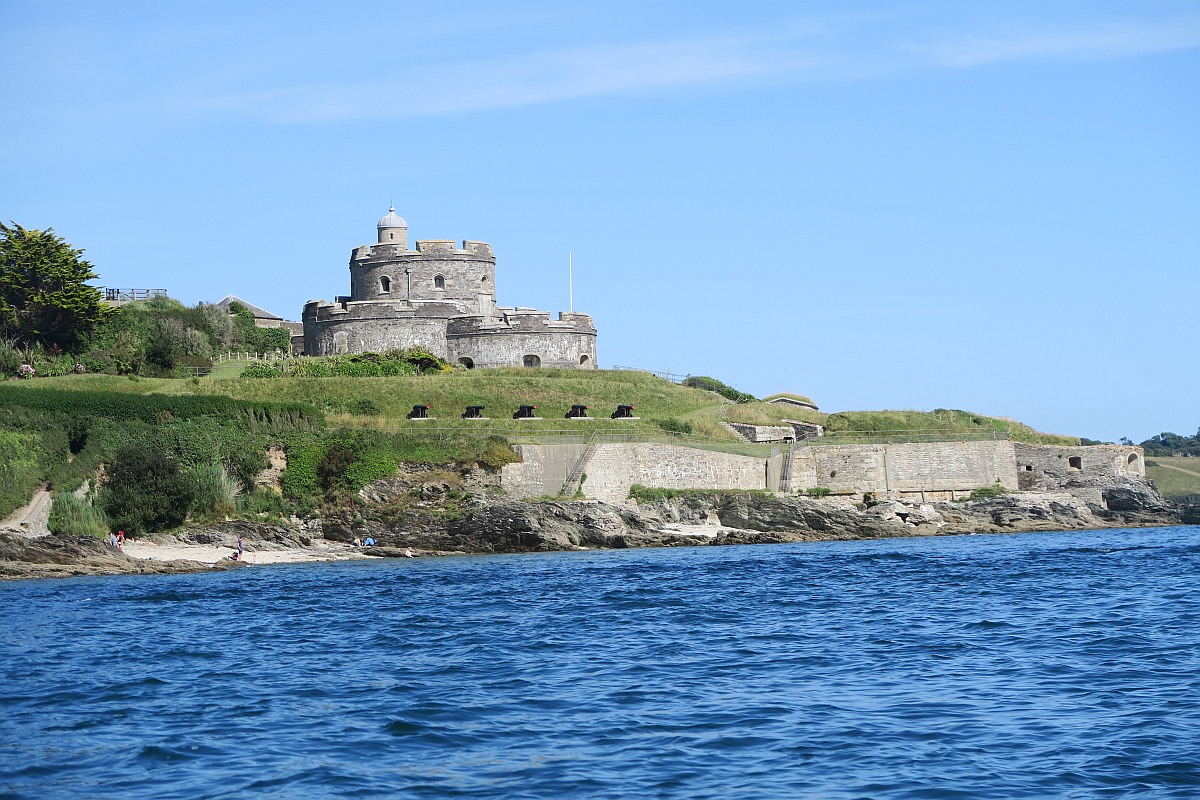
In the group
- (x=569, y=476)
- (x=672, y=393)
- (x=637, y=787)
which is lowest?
(x=637, y=787)

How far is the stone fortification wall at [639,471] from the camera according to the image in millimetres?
45594

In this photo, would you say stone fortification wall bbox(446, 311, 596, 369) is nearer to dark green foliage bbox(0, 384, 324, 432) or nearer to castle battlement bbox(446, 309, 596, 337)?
castle battlement bbox(446, 309, 596, 337)

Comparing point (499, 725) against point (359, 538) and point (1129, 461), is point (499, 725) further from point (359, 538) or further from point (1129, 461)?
point (1129, 461)

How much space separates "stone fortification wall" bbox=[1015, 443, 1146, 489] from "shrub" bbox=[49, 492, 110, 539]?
115 feet

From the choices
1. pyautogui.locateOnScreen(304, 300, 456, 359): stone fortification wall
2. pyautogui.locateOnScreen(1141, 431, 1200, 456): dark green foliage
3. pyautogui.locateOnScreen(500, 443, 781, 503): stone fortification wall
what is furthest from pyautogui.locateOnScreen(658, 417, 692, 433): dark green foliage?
pyautogui.locateOnScreen(1141, 431, 1200, 456): dark green foliage

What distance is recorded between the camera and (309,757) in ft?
44.3

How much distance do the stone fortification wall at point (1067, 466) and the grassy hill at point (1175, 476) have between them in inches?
1294

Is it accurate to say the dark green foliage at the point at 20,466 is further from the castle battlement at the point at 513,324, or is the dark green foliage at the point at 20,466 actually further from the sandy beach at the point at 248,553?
the castle battlement at the point at 513,324

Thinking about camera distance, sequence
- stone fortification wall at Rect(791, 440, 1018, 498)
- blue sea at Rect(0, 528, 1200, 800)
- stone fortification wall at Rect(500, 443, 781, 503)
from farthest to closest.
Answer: stone fortification wall at Rect(791, 440, 1018, 498)
stone fortification wall at Rect(500, 443, 781, 503)
blue sea at Rect(0, 528, 1200, 800)

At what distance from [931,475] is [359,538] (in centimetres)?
2286

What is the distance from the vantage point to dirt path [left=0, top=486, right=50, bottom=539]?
117 ft

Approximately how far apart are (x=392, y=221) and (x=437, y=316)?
6.61 metres

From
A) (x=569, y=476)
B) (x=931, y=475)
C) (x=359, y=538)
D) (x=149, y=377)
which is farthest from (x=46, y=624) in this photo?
(x=931, y=475)

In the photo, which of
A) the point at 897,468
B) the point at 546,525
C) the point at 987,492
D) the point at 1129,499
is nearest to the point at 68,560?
the point at 546,525
